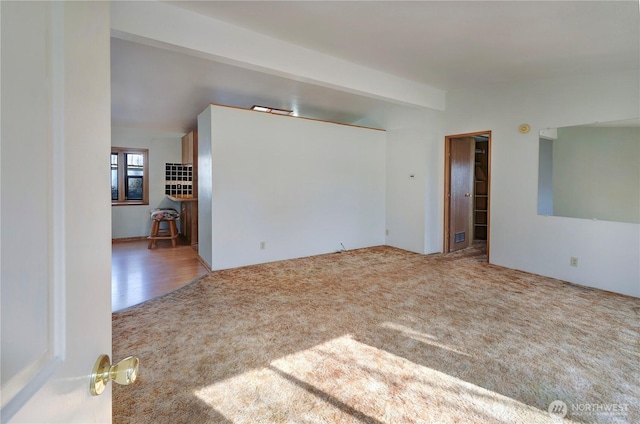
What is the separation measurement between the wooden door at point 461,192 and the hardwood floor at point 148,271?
4249 mm

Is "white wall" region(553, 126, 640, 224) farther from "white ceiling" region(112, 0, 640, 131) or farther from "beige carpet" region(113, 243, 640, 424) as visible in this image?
"beige carpet" region(113, 243, 640, 424)

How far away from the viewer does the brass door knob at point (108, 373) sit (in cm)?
59

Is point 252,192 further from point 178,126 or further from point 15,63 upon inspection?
point 15,63

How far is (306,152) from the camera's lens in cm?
503

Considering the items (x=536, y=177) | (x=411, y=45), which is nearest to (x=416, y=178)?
(x=536, y=177)

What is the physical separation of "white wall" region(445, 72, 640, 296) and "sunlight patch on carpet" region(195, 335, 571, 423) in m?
2.88

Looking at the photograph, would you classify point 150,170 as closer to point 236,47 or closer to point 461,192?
point 236,47

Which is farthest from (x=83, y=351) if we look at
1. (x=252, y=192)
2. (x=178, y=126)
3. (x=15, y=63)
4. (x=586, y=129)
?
(x=178, y=126)

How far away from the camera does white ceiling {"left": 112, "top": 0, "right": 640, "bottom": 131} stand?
2459mm

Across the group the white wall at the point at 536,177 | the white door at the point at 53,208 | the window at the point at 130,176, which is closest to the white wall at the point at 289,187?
the white wall at the point at 536,177

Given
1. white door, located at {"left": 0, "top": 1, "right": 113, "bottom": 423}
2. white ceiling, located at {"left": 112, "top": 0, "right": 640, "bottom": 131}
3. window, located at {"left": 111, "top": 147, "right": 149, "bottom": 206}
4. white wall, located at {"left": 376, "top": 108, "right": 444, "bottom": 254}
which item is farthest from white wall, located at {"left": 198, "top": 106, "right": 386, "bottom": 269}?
white door, located at {"left": 0, "top": 1, "right": 113, "bottom": 423}

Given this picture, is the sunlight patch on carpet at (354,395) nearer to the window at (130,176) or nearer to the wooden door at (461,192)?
the wooden door at (461,192)

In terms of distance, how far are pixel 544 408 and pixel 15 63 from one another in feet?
7.93

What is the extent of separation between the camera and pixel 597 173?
362cm
